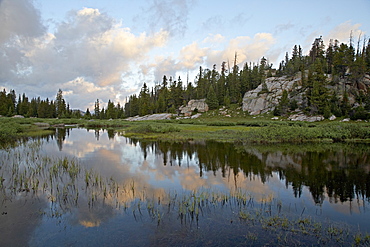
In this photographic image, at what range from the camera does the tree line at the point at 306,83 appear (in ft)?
197

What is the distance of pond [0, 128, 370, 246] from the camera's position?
22.8 ft

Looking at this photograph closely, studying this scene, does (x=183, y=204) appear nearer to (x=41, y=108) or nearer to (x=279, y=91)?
(x=279, y=91)

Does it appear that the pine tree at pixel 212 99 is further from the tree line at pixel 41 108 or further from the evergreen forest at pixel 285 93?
the tree line at pixel 41 108

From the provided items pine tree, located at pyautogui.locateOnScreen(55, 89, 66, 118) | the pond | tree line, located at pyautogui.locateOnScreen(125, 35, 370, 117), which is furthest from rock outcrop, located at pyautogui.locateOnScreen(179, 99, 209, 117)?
the pond

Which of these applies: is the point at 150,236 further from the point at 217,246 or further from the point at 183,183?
the point at 183,183

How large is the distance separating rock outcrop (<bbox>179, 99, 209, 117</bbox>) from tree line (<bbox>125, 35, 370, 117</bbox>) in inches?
106

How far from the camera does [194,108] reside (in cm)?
9481

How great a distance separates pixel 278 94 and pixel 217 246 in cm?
8108

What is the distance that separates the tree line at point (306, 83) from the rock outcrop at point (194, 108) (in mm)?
2697

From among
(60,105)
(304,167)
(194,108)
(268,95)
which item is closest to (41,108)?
(60,105)

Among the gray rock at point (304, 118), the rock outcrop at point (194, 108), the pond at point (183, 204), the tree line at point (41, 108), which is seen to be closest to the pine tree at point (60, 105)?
the tree line at point (41, 108)

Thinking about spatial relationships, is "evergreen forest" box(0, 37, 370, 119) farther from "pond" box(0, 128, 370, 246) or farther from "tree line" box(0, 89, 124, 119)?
"pond" box(0, 128, 370, 246)

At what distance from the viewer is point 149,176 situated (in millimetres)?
14109

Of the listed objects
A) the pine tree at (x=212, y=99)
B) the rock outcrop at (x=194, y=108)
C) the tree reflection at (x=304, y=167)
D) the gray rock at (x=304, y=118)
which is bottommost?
the tree reflection at (x=304, y=167)
